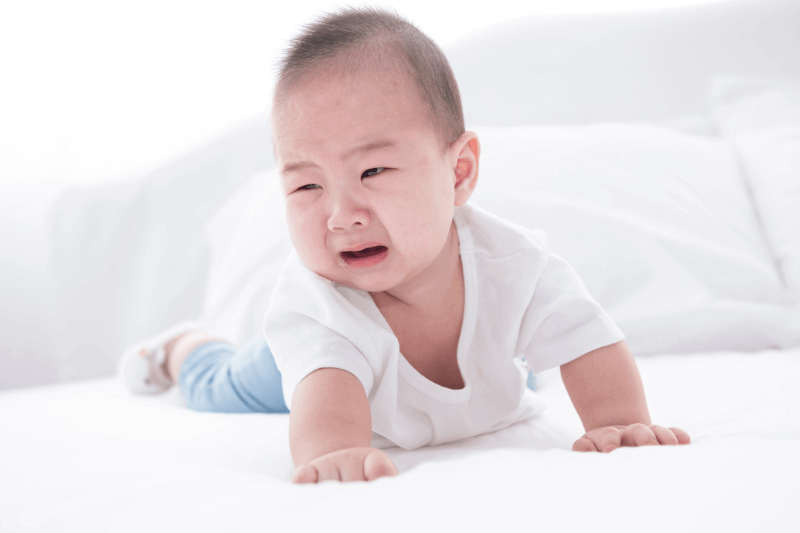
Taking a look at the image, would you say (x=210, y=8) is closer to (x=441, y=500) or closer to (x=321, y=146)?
(x=321, y=146)

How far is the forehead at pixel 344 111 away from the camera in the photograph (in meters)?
0.68

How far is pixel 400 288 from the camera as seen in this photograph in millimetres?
837

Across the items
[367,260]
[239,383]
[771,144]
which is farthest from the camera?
[771,144]

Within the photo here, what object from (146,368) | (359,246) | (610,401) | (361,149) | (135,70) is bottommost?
(146,368)

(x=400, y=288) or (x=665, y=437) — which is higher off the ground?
(x=400, y=288)

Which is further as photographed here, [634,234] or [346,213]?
[634,234]

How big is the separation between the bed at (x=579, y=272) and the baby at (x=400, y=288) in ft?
0.21

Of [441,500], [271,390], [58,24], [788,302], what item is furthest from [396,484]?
[58,24]

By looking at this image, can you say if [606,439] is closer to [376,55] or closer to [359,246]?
[359,246]

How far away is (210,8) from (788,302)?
2.18 m

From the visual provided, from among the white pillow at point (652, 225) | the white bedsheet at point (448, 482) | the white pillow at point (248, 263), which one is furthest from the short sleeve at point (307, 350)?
the white pillow at point (652, 225)

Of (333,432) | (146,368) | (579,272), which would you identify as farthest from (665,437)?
(146,368)

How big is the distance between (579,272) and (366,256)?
0.68m

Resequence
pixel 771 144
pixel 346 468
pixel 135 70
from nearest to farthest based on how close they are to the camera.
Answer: pixel 346 468 < pixel 771 144 < pixel 135 70
